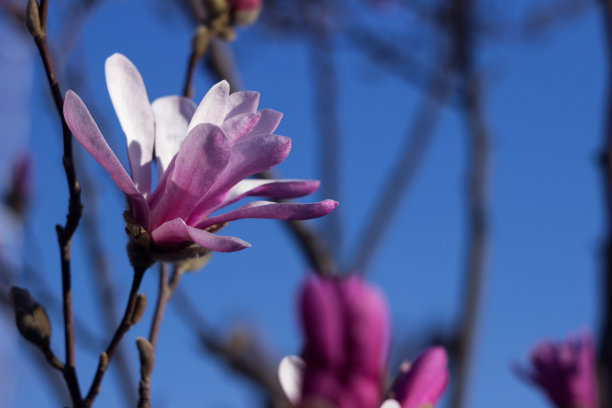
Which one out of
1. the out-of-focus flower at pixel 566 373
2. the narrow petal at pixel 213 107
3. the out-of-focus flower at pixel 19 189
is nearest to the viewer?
the narrow petal at pixel 213 107

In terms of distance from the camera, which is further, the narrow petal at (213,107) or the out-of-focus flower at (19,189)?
the out-of-focus flower at (19,189)

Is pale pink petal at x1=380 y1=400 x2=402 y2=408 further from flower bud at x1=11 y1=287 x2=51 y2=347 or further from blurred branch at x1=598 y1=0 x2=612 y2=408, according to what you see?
blurred branch at x1=598 y1=0 x2=612 y2=408

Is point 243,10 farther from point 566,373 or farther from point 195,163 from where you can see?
point 566,373

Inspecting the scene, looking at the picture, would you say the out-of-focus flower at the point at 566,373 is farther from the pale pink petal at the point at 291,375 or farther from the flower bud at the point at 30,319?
the flower bud at the point at 30,319

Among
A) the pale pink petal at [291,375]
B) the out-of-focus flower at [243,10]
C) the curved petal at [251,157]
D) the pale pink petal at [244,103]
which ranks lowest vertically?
the pale pink petal at [291,375]

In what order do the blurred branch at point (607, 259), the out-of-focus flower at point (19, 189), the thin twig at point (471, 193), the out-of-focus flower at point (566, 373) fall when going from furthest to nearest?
1. the out-of-focus flower at point (19, 189)
2. the thin twig at point (471, 193)
3. the blurred branch at point (607, 259)
4. the out-of-focus flower at point (566, 373)

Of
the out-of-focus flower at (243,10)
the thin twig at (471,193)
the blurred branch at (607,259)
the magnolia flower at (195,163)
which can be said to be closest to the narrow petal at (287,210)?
the magnolia flower at (195,163)

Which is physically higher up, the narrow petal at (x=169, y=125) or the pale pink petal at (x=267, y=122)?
the pale pink petal at (x=267, y=122)
